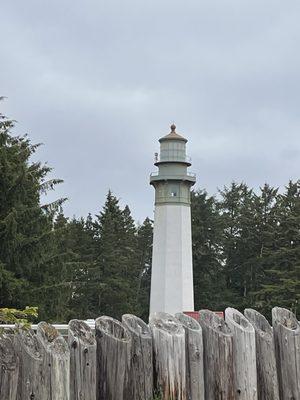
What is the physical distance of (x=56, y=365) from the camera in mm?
4031

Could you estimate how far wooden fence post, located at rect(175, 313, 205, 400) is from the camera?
451cm

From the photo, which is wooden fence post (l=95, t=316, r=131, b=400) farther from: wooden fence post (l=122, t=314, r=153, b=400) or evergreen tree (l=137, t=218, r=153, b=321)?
evergreen tree (l=137, t=218, r=153, b=321)

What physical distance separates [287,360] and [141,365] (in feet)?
3.52

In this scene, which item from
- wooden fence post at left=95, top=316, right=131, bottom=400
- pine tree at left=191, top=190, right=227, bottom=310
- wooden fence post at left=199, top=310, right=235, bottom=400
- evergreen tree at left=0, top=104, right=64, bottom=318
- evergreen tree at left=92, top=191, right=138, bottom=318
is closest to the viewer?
wooden fence post at left=95, top=316, right=131, bottom=400

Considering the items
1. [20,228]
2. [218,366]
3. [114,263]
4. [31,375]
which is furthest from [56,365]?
[114,263]

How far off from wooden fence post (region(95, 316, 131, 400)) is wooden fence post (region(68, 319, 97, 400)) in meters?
0.08

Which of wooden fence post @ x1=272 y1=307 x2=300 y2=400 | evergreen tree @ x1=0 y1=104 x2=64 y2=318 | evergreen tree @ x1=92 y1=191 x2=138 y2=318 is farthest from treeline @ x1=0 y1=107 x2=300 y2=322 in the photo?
wooden fence post @ x1=272 y1=307 x2=300 y2=400

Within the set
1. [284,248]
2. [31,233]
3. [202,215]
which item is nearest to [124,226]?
[202,215]

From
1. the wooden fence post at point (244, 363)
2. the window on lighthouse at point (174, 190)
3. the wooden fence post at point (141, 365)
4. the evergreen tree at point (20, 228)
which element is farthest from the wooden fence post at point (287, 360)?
the window on lighthouse at point (174, 190)

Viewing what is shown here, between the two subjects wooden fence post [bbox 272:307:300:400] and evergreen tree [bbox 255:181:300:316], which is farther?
evergreen tree [bbox 255:181:300:316]

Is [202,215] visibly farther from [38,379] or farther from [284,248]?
[38,379]

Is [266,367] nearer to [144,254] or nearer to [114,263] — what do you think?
[114,263]

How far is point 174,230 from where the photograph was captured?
3725 centimetres

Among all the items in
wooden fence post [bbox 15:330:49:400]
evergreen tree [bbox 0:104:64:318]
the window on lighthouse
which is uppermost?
the window on lighthouse
